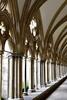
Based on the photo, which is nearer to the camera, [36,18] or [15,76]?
[15,76]

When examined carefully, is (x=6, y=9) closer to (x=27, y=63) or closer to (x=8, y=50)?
(x=8, y=50)

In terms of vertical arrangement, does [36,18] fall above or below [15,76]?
above

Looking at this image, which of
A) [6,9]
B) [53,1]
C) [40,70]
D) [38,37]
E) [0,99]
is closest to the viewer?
[0,99]

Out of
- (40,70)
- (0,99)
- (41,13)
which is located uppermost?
(41,13)

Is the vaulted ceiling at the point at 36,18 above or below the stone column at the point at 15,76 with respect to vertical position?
above

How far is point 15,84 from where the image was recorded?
41.1ft

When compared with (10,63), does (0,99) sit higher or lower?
lower

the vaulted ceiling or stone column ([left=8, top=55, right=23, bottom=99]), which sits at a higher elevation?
the vaulted ceiling

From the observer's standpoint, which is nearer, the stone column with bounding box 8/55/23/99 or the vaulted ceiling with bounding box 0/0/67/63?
the vaulted ceiling with bounding box 0/0/67/63

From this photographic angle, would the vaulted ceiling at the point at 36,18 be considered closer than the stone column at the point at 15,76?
Yes

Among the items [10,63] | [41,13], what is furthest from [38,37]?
[10,63]

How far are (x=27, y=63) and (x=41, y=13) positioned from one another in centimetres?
303

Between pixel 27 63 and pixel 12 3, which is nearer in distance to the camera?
pixel 12 3

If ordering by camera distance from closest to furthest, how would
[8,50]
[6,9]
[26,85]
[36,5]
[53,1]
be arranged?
1. [6,9]
2. [8,50]
3. [36,5]
4. [26,85]
5. [53,1]
